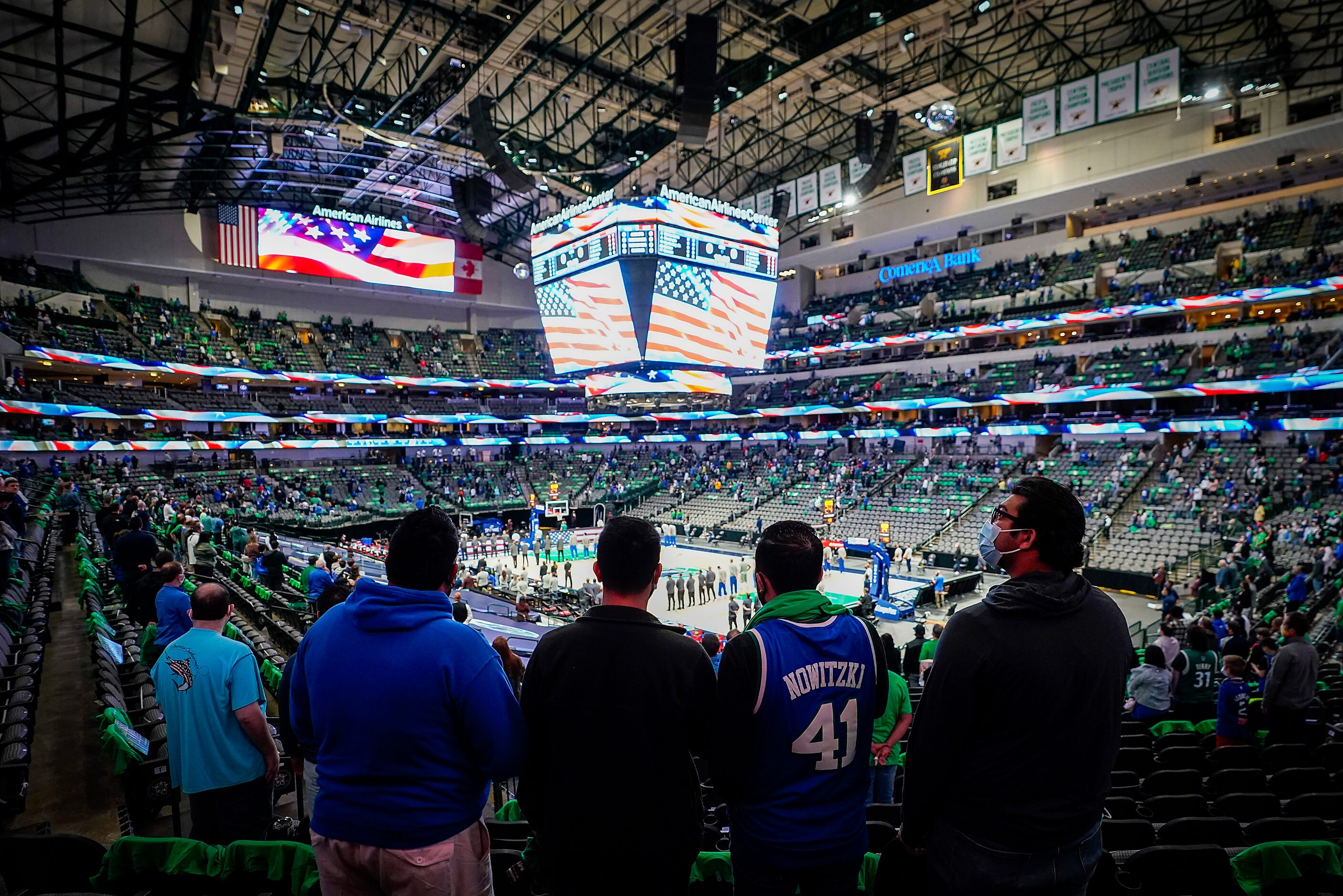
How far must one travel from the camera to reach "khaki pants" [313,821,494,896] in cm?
206

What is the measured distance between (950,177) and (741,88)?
30.2ft

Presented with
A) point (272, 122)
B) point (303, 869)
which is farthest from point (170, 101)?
point (303, 869)

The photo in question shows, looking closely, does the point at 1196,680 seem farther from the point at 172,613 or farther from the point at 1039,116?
the point at 1039,116

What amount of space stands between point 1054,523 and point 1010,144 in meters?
28.8

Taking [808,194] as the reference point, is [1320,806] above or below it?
below

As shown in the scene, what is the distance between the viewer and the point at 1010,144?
26047mm

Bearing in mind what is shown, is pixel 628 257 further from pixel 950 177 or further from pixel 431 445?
pixel 431 445

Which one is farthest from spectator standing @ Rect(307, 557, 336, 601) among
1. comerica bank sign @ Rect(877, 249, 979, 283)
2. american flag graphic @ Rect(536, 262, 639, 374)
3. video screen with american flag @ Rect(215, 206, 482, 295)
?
comerica bank sign @ Rect(877, 249, 979, 283)

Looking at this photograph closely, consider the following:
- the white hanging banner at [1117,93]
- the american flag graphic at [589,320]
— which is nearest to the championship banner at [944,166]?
the white hanging banner at [1117,93]

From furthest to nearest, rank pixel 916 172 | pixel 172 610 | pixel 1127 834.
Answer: pixel 916 172
pixel 172 610
pixel 1127 834

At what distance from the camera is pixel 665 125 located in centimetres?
3106

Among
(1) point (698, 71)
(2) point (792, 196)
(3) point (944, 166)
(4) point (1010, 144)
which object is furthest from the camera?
(2) point (792, 196)

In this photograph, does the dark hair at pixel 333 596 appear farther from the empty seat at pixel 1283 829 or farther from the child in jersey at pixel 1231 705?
the child in jersey at pixel 1231 705

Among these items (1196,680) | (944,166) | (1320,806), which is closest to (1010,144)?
(944,166)
